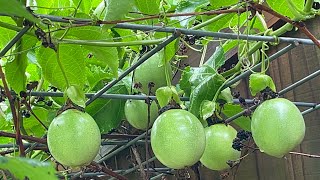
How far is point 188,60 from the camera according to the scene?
181cm

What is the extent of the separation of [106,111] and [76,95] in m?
0.42

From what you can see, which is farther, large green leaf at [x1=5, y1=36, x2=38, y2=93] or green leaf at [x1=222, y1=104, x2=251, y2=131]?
green leaf at [x1=222, y1=104, x2=251, y2=131]

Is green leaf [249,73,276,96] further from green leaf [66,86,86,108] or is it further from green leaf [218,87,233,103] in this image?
green leaf [66,86,86,108]

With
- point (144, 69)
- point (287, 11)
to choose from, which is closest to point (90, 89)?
point (144, 69)

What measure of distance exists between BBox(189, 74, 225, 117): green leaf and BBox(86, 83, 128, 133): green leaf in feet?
1.02

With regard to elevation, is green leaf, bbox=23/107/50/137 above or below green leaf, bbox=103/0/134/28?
below

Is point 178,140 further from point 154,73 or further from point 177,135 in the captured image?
point 154,73

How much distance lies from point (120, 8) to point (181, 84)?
1.32ft

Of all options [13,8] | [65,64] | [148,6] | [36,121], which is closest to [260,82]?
[148,6]

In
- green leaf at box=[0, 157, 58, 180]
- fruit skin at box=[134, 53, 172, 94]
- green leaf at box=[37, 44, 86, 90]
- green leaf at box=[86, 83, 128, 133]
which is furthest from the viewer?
green leaf at box=[86, 83, 128, 133]

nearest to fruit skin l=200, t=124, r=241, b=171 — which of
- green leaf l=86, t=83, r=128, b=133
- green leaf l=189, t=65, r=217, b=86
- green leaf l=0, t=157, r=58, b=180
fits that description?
green leaf l=189, t=65, r=217, b=86

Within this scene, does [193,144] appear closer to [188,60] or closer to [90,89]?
[90,89]

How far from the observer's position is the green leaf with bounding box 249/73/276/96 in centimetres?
81

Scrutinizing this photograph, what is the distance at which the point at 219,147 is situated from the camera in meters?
0.86
